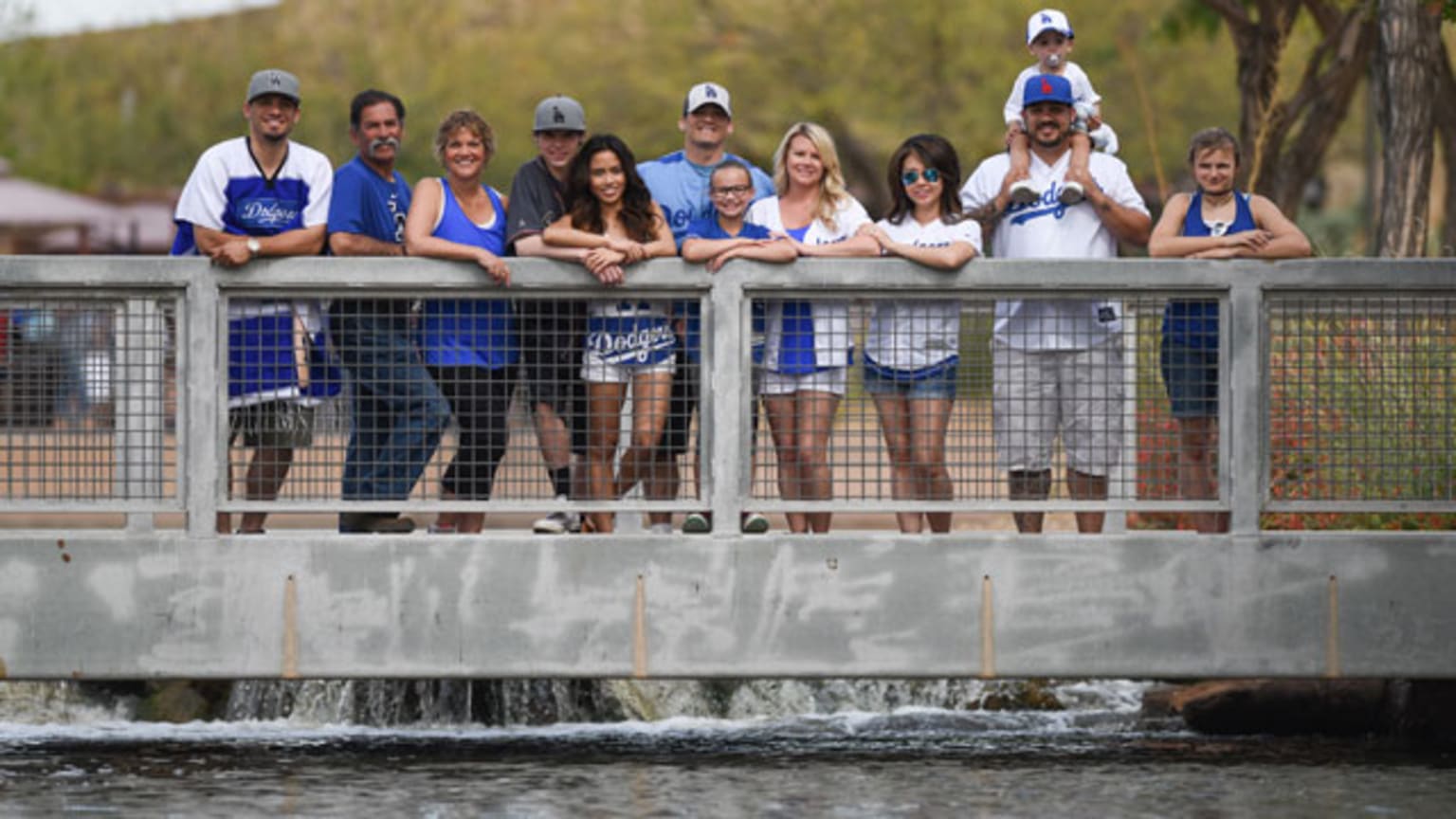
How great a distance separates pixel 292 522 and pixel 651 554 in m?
6.05

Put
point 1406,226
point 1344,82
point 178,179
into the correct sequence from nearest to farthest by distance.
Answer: point 1406,226
point 1344,82
point 178,179

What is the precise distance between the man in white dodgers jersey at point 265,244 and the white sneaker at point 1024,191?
9.36ft

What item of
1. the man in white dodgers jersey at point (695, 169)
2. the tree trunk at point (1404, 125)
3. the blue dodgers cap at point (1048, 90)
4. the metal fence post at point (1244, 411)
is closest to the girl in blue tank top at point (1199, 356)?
A: the metal fence post at point (1244, 411)

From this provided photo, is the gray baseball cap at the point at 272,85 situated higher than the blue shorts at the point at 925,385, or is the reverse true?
the gray baseball cap at the point at 272,85

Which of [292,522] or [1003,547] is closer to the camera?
[1003,547]

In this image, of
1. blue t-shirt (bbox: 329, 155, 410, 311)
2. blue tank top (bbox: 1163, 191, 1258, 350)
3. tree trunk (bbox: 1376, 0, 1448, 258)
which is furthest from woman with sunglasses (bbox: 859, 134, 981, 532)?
tree trunk (bbox: 1376, 0, 1448, 258)

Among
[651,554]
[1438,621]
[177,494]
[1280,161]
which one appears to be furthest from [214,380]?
[1280,161]

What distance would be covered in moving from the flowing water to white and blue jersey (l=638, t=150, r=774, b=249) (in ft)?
7.57

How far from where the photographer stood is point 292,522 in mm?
15477

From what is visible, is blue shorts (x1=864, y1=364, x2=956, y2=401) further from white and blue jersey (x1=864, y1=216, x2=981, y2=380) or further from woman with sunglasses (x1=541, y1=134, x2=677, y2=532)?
woman with sunglasses (x1=541, y1=134, x2=677, y2=532)

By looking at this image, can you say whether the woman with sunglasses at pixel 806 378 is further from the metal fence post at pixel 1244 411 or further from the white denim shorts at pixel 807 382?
the metal fence post at pixel 1244 411

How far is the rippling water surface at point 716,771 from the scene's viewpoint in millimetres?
9250

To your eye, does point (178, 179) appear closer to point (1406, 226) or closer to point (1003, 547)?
point (1406, 226)

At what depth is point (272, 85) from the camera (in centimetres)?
1038
